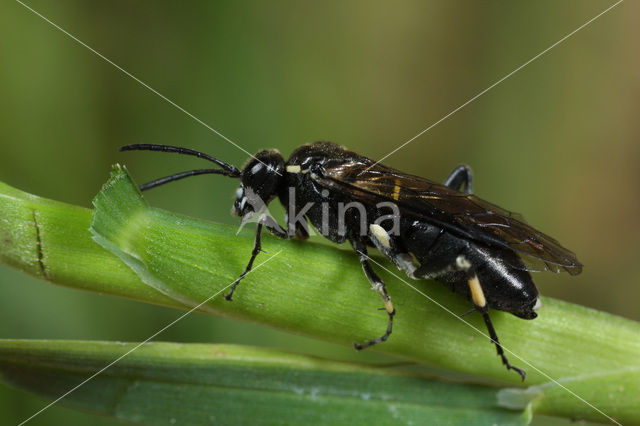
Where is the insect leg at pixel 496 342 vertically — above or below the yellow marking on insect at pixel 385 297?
below

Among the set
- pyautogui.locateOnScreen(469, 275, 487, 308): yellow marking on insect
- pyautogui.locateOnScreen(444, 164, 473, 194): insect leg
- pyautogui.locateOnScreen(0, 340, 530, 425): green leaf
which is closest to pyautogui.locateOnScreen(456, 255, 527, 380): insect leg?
pyautogui.locateOnScreen(469, 275, 487, 308): yellow marking on insect

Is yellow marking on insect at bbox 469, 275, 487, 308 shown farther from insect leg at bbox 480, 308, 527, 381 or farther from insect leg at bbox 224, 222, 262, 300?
insect leg at bbox 224, 222, 262, 300

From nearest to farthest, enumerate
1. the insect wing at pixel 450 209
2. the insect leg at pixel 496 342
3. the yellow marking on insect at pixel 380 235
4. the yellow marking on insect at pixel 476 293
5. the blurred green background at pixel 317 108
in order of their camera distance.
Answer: the insect leg at pixel 496 342 < the yellow marking on insect at pixel 476 293 < the insect wing at pixel 450 209 < the yellow marking on insect at pixel 380 235 < the blurred green background at pixel 317 108

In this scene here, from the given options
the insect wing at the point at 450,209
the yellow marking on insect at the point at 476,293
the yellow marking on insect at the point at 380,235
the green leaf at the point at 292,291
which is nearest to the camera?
the green leaf at the point at 292,291

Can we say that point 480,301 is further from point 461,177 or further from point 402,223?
point 461,177

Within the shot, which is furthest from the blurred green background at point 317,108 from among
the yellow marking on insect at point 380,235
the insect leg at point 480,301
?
the insect leg at point 480,301

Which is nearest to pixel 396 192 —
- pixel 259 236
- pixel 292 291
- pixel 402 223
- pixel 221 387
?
pixel 402 223

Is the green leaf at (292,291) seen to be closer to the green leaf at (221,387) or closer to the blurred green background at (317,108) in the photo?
the green leaf at (221,387)
